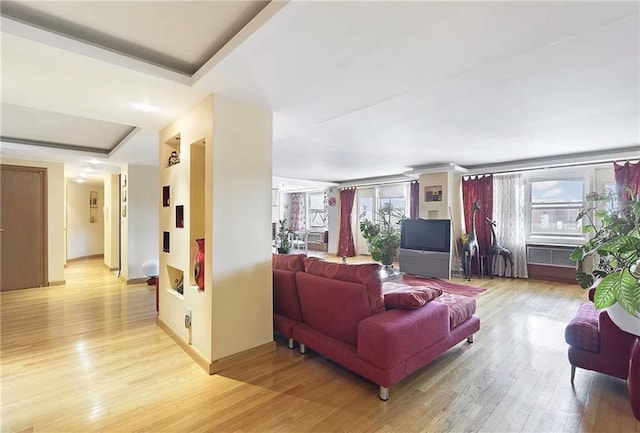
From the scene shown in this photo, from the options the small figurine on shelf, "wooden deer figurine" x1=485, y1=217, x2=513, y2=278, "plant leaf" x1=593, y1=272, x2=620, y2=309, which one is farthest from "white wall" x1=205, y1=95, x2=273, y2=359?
"wooden deer figurine" x1=485, y1=217, x2=513, y2=278

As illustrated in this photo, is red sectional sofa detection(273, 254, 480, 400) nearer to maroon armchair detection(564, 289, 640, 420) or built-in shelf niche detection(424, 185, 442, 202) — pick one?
maroon armchair detection(564, 289, 640, 420)

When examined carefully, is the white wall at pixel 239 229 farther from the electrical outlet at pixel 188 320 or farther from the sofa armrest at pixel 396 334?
the sofa armrest at pixel 396 334

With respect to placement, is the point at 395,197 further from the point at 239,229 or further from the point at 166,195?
the point at 239,229

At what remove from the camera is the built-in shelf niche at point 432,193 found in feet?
22.0

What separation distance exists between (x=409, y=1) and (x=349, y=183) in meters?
8.00

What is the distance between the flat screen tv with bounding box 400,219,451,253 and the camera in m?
5.99

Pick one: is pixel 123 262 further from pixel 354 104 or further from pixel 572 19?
pixel 572 19

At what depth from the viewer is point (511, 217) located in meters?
6.30

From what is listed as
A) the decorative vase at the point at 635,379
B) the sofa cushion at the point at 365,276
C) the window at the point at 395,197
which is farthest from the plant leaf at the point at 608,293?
the window at the point at 395,197

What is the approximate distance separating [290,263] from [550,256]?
18.6 ft

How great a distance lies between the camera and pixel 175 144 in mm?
3391

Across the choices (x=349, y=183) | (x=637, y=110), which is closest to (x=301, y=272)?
(x=637, y=110)

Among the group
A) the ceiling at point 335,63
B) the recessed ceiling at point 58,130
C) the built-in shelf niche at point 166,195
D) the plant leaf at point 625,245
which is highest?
the recessed ceiling at point 58,130

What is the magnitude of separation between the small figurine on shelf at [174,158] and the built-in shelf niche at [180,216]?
0.49 metres
